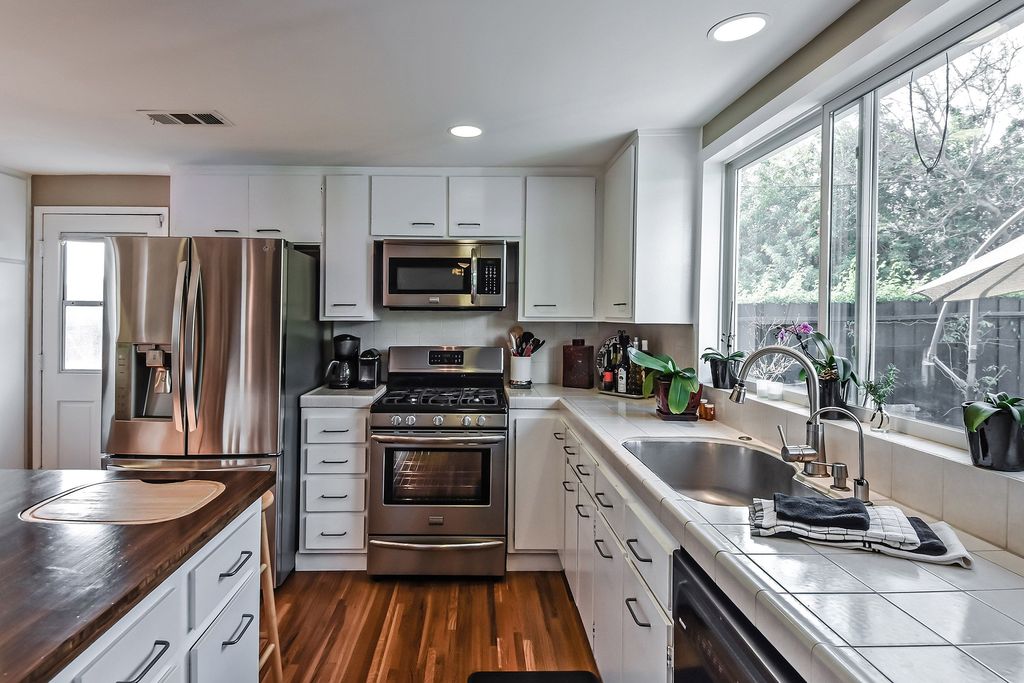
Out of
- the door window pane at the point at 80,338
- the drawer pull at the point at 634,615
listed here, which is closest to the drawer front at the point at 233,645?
the drawer pull at the point at 634,615

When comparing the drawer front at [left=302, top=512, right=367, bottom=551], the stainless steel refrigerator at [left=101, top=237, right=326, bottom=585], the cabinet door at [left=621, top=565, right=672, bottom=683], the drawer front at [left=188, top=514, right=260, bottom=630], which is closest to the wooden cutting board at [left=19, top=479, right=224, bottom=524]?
the drawer front at [left=188, top=514, right=260, bottom=630]

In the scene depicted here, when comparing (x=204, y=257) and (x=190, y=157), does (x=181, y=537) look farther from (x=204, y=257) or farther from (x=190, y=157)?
(x=190, y=157)

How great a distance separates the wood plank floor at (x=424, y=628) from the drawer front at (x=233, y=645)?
26.2 inches

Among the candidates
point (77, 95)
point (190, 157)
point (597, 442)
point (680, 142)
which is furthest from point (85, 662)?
point (190, 157)

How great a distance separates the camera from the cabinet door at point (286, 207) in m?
3.19

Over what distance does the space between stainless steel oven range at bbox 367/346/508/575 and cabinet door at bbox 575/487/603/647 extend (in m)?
0.60

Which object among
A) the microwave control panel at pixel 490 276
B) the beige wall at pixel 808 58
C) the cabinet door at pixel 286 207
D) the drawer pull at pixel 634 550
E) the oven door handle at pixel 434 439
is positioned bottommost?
the drawer pull at pixel 634 550

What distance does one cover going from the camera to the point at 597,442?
2008 millimetres

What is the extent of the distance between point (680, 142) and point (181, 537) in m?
2.53

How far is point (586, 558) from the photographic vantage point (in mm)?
2166

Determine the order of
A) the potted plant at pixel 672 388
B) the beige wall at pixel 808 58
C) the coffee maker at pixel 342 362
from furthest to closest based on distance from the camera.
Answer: the coffee maker at pixel 342 362 → the potted plant at pixel 672 388 → the beige wall at pixel 808 58

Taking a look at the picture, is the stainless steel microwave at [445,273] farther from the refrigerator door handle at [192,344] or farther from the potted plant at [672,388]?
the potted plant at [672,388]

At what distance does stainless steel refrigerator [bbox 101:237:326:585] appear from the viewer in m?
2.64

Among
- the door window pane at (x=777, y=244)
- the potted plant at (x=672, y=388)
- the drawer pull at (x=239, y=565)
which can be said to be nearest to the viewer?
the drawer pull at (x=239, y=565)
